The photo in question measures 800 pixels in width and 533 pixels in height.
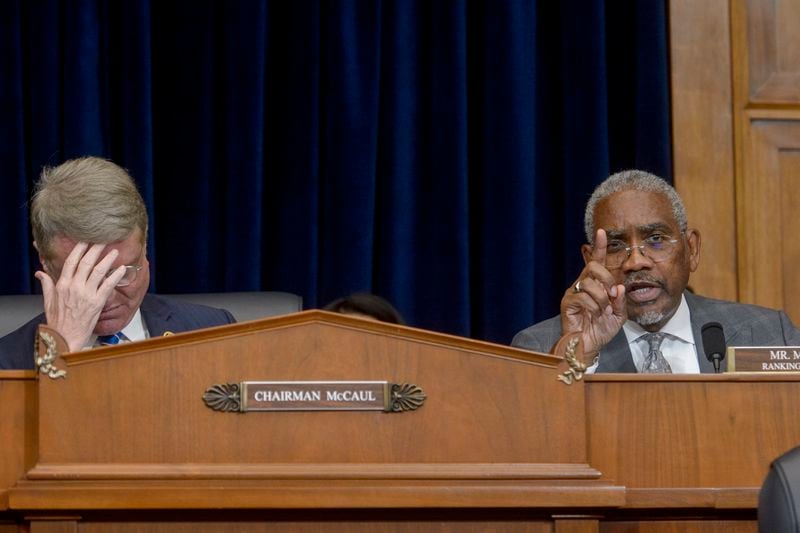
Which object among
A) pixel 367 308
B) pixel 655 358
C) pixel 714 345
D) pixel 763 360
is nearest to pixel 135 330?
pixel 367 308

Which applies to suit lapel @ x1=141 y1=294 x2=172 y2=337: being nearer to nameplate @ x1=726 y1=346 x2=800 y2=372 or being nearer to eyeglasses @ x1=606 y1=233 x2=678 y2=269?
eyeglasses @ x1=606 y1=233 x2=678 y2=269

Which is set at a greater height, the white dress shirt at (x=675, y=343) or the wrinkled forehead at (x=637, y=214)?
the wrinkled forehead at (x=637, y=214)

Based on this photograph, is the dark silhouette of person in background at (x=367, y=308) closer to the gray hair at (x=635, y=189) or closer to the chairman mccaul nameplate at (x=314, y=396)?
the gray hair at (x=635, y=189)

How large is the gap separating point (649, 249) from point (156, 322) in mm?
992

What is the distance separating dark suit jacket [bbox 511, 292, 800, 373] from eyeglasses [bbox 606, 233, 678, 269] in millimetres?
132

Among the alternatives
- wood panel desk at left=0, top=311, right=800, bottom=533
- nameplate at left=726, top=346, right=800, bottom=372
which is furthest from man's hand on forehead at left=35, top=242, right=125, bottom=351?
nameplate at left=726, top=346, right=800, bottom=372

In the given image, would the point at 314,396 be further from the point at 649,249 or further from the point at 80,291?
the point at 649,249

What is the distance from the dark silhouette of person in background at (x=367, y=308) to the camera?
2.79m

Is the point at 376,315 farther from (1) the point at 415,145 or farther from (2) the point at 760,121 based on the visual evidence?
(2) the point at 760,121

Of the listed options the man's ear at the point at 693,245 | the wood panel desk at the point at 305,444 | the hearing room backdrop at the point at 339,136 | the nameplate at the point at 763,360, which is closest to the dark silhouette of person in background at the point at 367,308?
the hearing room backdrop at the point at 339,136

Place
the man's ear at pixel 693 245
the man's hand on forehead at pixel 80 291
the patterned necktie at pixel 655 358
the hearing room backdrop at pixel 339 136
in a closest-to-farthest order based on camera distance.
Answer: the man's hand on forehead at pixel 80 291 → the patterned necktie at pixel 655 358 → the man's ear at pixel 693 245 → the hearing room backdrop at pixel 339 136

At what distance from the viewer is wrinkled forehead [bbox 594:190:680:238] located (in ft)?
8.77

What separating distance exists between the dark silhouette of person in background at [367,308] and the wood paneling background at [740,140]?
2.96 feet

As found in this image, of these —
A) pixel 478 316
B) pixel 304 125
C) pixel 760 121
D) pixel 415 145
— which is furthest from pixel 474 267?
pixel 760 121
